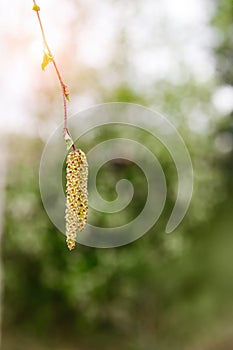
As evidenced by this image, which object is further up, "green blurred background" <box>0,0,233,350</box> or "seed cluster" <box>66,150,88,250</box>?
"green blurred background" <box>0,0,233,350</box>

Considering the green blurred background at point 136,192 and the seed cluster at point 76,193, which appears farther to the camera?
the green blurred background at point 136,192

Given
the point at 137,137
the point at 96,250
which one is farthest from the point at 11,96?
the point at 96,250

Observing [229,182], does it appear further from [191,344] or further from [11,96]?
[11,96]

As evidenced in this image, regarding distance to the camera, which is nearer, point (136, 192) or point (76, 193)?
point (76, 193)

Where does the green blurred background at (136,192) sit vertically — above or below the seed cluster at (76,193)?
above
